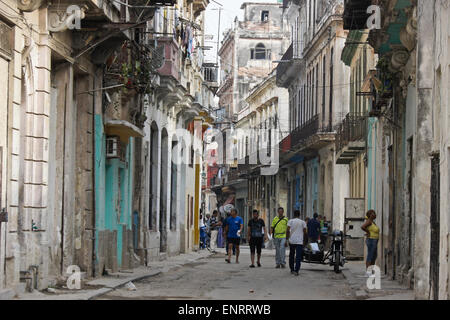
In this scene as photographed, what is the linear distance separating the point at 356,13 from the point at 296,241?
18.1 feet

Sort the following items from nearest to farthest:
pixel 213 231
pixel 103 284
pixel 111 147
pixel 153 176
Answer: pixel 103 284, pixel 111 147, pixel 153 176, pixel 213 231

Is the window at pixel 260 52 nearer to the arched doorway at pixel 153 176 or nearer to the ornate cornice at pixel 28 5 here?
the arched doorway at pixel 153 176

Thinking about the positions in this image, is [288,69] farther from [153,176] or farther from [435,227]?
[435,227]

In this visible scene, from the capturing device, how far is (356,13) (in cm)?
2417

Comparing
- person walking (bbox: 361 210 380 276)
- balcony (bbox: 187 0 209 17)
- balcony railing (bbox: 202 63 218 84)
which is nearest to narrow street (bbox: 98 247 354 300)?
person walking (bbox: 361 210 380 276)

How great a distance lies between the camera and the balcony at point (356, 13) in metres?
23.8

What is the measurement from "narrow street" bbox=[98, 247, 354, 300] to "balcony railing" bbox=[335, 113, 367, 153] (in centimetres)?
598

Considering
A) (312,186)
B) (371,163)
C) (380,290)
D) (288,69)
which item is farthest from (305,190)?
(380,290)

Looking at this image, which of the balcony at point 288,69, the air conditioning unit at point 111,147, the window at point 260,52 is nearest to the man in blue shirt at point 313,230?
the air conditioning unit at point 111,147

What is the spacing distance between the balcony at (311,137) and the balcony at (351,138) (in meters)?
3.05

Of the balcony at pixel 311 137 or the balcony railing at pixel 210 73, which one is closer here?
the balcony at pixel 311 137

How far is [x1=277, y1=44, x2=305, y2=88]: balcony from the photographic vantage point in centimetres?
4904

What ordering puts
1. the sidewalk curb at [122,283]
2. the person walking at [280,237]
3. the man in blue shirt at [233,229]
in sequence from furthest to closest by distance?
the man in blue shirt at [233,229]
the person walking at [280,237]
the sidewalk curb at [122,283]

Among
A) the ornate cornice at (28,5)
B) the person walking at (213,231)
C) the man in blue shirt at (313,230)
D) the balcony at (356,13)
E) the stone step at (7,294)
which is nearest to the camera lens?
the stone step at (7,294)
